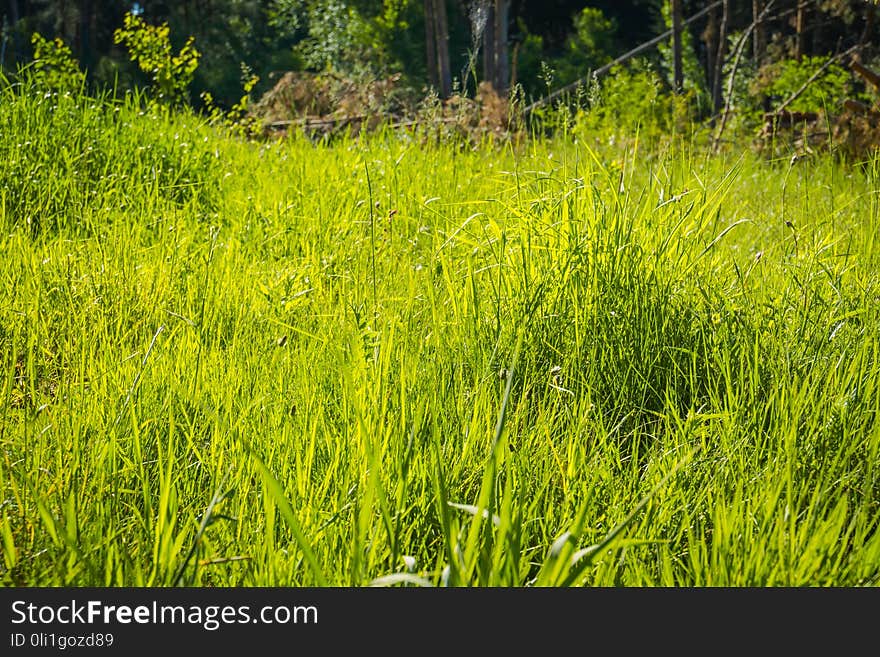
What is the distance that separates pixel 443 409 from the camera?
195 cm

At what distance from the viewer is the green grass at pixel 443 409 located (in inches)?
58.1

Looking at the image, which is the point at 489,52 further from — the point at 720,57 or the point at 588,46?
the point at 588,46

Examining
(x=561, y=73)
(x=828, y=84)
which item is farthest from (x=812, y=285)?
(x=561, y=73)

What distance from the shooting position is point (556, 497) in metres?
1.82

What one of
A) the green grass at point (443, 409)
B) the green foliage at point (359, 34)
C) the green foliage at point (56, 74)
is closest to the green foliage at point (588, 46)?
the green foliage at point (359, 34)

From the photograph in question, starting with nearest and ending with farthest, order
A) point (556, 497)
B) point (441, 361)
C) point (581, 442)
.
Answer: point (556, 497) < point (581, 442) < point (441, 361)

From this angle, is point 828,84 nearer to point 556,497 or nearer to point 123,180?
point 123,180

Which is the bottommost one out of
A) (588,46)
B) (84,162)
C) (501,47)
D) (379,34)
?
(84,162)

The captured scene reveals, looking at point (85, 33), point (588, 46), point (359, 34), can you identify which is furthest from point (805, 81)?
point (85, 33)

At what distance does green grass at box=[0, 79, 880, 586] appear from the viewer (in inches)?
58.1

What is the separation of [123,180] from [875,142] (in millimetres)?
5085

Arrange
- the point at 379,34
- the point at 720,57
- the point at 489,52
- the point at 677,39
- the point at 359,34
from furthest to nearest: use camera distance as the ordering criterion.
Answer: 1. the point at 359,34
2. the point at 379,34
3. the point at 489,52
4. the point at 677,39
5. the point at 720,57

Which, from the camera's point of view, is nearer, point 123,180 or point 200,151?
point 123,180

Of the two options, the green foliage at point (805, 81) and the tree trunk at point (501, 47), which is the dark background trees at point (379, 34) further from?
the green foliage at point (805, 81)
